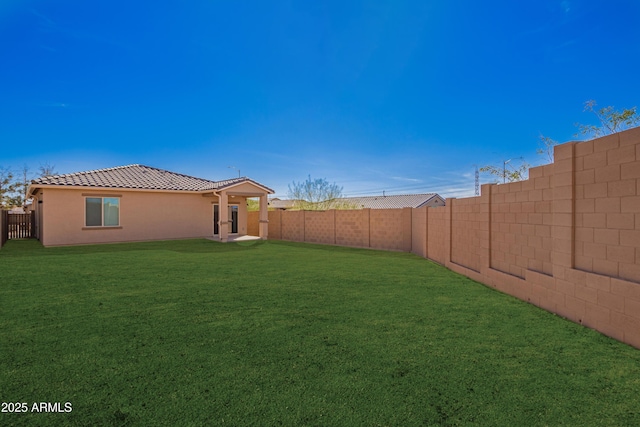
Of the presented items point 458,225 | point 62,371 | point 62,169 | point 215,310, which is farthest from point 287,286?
point 62,169

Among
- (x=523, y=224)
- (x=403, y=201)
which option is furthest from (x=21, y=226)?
(x=403, y=201)

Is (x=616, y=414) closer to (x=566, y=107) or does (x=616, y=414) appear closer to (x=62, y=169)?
(x=566, y=107)

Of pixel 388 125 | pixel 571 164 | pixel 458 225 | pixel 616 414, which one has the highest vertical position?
pixel 388 125

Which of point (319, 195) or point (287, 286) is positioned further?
point (319, 195)

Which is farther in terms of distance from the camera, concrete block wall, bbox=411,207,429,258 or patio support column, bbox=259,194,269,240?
patio support column, bbox=259,194,269,240

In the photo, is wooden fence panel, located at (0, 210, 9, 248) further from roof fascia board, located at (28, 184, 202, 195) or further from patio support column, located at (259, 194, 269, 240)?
patio support column, located at (259, 194, 269, 240)

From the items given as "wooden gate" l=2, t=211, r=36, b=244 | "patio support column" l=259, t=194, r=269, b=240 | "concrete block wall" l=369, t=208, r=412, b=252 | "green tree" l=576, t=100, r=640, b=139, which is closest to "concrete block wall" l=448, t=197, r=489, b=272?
"concrete block wall" l=369, t=208, r=412, b=252

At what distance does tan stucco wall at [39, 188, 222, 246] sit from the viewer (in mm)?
14320

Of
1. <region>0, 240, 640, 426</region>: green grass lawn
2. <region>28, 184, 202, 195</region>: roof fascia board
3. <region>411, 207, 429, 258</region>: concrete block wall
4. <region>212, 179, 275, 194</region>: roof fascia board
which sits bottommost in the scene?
<region>0, 240, 640, 426</region>: green grass lawn

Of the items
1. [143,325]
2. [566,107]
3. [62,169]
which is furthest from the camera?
[62,169]

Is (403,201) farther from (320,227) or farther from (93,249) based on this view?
(93,249)

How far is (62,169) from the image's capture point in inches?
1449

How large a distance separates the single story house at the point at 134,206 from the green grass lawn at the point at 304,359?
31.0 feet

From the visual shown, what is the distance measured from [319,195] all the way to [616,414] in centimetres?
2640
